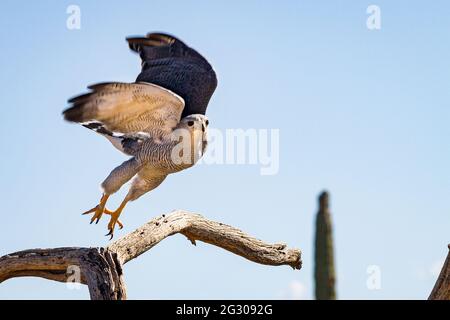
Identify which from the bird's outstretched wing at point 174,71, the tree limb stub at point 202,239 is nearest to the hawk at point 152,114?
the bird's outstretched wing at point 174,71

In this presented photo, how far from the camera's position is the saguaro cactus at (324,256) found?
45.0 feet

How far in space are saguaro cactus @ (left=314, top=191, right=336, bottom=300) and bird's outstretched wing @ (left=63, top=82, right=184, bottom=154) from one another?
4468 mm

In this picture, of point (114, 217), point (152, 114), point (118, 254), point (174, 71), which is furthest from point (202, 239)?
point (174, 71)

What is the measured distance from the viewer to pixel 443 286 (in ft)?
24.7

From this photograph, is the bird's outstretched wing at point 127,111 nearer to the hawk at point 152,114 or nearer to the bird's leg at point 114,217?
the hawk at point 152,114

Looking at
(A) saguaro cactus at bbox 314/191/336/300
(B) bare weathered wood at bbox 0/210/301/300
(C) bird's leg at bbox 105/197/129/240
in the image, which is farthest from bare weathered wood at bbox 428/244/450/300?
(A) saguaro cactus at bbox 314/191/336/300

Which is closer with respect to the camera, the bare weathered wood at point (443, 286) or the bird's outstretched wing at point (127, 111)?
the bare weathered wood at point (443, 286)

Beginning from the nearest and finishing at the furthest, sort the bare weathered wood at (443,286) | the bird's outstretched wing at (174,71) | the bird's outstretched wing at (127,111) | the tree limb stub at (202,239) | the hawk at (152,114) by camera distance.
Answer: the bare weathered wood at (443,286)
the tree limb stub at (202,239)
the bird's outstretched wing at (127,111)
the hawk at (152,114)
the bird's outstretched wing at (174,71)

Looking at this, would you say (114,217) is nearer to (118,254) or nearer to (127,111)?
(127,111)

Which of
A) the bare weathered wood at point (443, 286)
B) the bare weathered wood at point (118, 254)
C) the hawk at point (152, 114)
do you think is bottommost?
the bare weathered wood at point (443, 286)

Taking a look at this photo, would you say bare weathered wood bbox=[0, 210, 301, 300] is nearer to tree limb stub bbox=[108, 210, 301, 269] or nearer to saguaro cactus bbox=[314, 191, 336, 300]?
tree limb stub bbox=[108, 210, 301, 269]

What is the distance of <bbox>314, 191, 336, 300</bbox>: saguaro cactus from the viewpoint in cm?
Result: 1370
